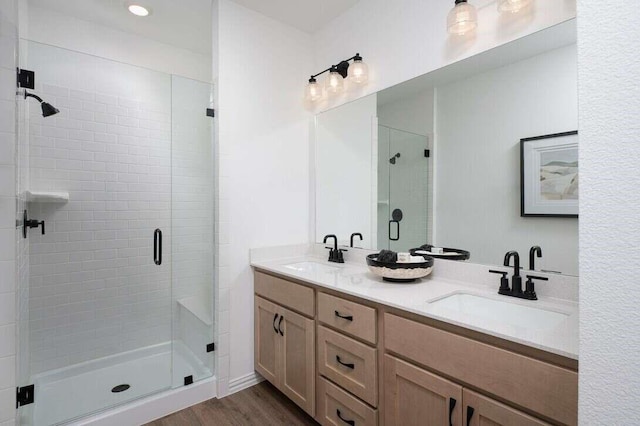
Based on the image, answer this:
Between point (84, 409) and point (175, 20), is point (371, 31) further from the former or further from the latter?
point (84, 409)

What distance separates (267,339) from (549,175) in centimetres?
186

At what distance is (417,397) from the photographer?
1.26 metres

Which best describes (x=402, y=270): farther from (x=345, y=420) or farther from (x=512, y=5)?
(x=512, y=5)

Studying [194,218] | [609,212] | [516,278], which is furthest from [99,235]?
[609,212]

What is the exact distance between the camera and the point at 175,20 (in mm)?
2428

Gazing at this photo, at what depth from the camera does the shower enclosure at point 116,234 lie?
2090 mm

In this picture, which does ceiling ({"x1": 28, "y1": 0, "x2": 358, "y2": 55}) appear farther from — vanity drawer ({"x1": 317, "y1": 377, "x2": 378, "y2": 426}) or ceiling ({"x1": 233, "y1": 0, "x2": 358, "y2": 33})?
vanity drawer ({"x1": 317, "y1": 377, "x2": 378, "y2": 426})

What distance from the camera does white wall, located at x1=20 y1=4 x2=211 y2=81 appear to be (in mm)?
2264

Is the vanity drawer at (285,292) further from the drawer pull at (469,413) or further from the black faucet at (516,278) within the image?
the black faucet at (516,278)

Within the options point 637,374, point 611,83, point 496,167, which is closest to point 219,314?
point 496,167

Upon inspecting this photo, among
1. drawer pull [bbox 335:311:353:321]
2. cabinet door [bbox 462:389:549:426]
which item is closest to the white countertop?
drawer pull [bbox 335:311:353:321]

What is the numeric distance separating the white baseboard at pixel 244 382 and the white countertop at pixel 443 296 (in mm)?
795

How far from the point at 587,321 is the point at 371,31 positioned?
2075mm

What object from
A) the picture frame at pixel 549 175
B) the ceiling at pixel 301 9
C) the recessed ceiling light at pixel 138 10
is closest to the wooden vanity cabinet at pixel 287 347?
the picture frame at pixel 549 175
